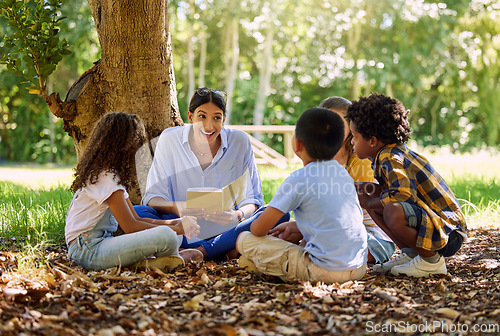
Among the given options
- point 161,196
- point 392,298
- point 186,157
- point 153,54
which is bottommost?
point 392,298

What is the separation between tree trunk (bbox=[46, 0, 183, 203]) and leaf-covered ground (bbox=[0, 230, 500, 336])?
5.17 ft

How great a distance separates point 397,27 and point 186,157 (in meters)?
17.2

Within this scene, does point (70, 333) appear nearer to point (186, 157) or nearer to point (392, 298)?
point (392, 298)

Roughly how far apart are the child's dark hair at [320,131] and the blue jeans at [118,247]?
3.58 ft

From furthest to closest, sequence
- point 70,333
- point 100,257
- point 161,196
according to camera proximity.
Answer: point 161,196 → point 100,257 → point 70,333

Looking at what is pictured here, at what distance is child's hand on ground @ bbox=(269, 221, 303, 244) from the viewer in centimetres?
347

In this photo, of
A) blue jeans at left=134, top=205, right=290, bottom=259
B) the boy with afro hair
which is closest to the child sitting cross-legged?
the boy with afro hair

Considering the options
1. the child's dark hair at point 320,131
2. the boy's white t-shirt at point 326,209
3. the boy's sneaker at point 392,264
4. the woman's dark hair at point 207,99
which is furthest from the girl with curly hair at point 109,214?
the boy's sneaker at point 392,264

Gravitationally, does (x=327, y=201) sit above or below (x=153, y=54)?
below

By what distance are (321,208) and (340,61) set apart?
18.2 m

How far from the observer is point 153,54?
4.41 m

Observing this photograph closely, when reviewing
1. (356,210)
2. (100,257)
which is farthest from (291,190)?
(100,257)
